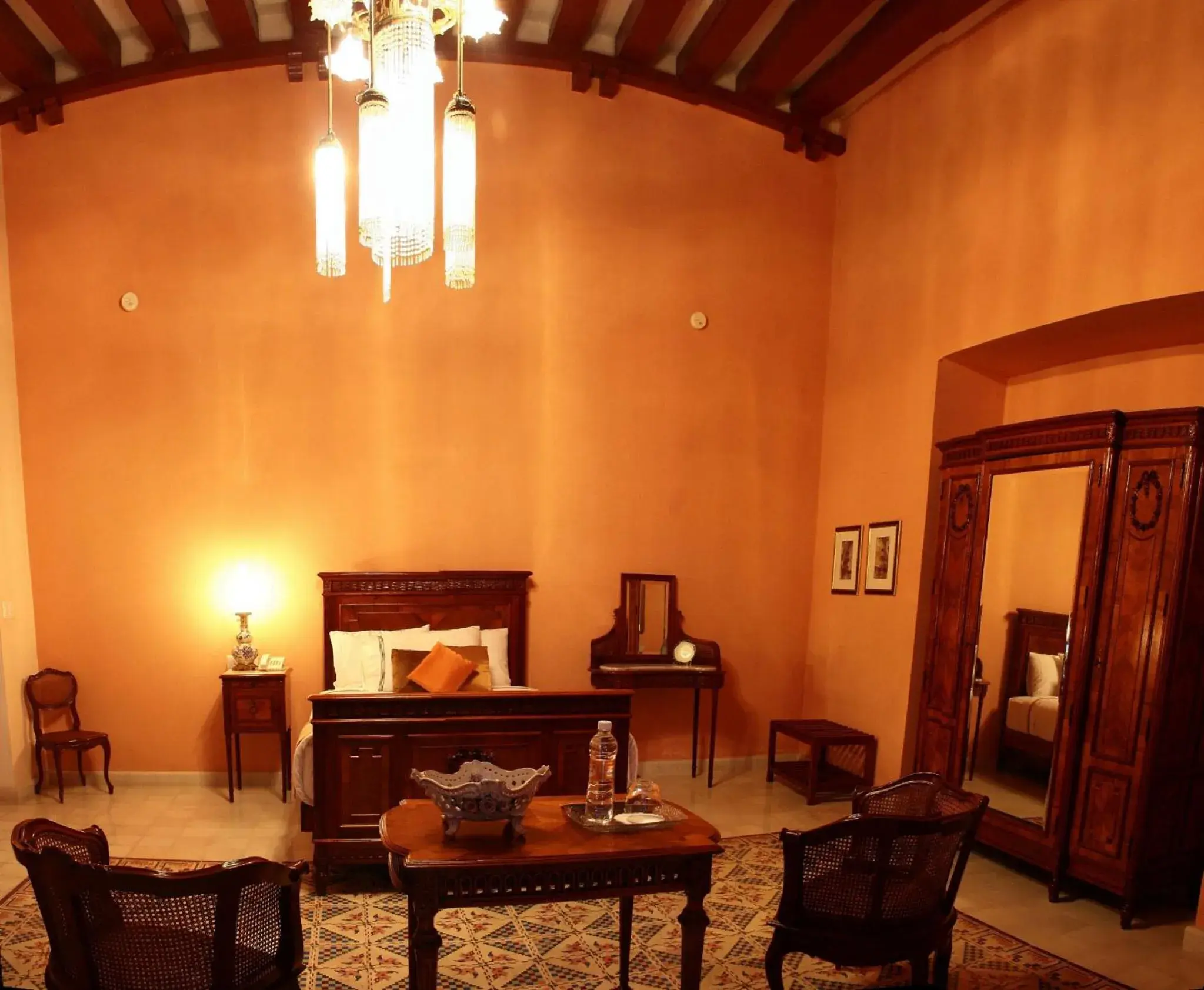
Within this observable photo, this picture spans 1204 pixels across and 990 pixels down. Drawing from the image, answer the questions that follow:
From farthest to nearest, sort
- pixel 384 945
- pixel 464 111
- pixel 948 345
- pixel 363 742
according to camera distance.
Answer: pixel 948 345
pixel 363 742
pixel 384 945
pixel 464 111

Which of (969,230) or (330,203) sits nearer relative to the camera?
(330,203)

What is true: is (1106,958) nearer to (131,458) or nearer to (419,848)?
(419,848)

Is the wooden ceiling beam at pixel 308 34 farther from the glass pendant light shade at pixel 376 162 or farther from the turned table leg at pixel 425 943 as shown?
the turned table leg at pixel 425 943

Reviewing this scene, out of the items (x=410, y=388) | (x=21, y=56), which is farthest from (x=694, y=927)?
(x=21, y=56)

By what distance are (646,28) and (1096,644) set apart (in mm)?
4497

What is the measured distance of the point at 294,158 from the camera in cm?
514

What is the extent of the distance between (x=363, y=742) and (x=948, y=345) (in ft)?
13.1

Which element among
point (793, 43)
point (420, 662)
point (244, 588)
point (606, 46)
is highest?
point (606, 46)

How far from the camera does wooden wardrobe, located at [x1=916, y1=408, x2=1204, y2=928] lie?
3379 millimetres

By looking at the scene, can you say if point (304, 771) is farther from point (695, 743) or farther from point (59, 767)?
point (695, 743)

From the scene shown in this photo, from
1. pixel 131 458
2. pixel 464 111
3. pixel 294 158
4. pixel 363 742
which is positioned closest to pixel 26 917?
pixel 363 742

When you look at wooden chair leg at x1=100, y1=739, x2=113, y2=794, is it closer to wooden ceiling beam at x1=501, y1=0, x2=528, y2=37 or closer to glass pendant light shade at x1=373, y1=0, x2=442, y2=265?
glass pendant light shade at x1=373, y1=0, x2=442, y2=265

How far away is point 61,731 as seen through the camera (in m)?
4.92

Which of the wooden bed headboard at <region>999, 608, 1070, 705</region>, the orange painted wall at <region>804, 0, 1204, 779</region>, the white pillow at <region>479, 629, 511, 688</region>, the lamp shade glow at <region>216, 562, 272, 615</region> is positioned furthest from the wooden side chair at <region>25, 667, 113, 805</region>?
the wooden bed headboard at <region>999, 608, 1070, 705</region>
